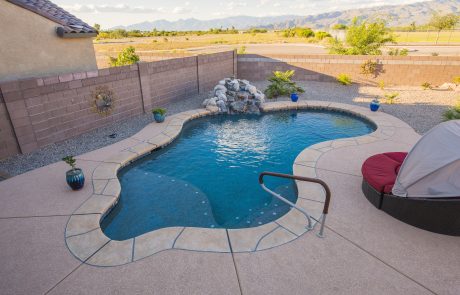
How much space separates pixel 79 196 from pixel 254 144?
652 cm

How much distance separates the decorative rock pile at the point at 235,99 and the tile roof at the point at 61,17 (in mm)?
6784

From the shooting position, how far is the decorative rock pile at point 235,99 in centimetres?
1484

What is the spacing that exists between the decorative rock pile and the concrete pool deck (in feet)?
28.9

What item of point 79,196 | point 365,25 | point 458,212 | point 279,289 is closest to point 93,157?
point 79,196

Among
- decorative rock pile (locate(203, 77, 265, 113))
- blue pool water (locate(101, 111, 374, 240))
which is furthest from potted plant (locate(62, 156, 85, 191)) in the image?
decorative rock pile (locate(203, 77, 265, 113))

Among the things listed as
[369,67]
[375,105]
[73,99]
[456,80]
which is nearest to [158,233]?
[73,99]

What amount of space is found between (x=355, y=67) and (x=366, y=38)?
9.94 feet

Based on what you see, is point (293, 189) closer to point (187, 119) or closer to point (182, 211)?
point (182, 211)

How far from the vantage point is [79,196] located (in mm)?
6941

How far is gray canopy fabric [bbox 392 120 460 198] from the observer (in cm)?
524

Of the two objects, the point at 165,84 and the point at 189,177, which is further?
the point at 165,84

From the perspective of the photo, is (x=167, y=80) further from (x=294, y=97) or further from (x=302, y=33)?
(x=302, y=33)

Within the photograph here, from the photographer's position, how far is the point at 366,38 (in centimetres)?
2030

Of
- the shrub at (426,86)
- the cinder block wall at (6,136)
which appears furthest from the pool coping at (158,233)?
the shrub at (426,86)
